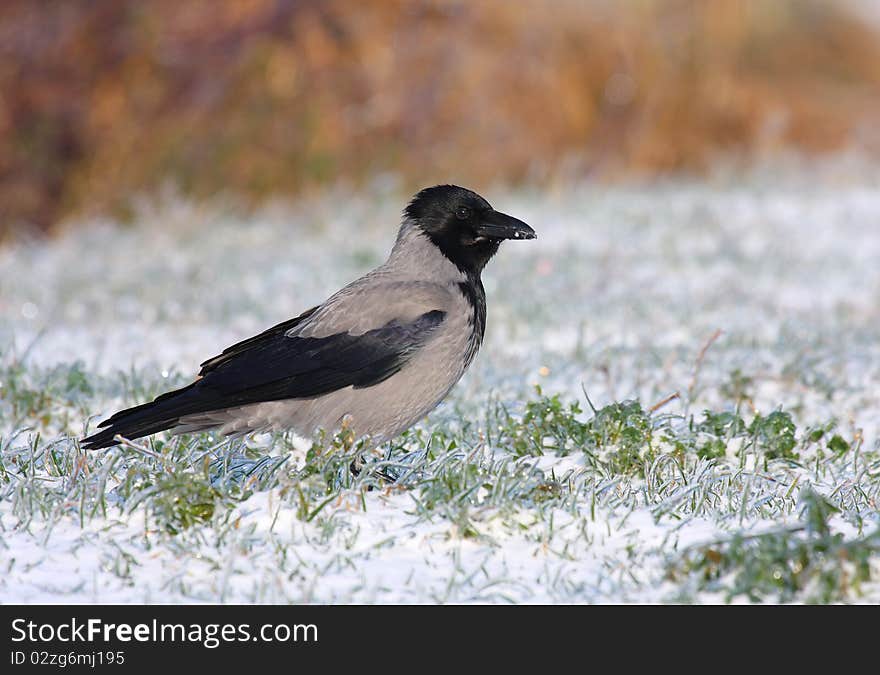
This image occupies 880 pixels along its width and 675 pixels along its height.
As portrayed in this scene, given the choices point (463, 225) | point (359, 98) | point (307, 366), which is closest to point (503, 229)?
point (463, 225)

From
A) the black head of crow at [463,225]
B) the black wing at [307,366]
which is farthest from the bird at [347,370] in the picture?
the black head of crow at [463,225]

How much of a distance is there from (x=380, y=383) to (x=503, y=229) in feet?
2.98

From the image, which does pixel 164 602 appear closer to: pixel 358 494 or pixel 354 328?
pixel 358 494

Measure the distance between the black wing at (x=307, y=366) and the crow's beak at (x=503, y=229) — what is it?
56cm

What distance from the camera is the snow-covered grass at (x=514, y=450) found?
3.45 metres

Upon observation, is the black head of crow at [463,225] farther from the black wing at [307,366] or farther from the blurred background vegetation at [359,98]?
the blurred background vegetation at [359,98]

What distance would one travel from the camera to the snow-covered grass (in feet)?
11.3

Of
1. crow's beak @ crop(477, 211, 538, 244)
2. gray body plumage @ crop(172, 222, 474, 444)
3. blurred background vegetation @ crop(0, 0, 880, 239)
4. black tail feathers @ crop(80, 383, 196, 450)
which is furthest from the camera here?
blurred background vegetation @ crop(0, 0, 880, 239)

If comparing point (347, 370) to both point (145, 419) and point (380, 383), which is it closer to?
point (380, 383)

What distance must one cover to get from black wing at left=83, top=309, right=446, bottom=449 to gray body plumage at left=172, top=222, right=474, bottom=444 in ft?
0.13

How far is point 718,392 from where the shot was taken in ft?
19.6

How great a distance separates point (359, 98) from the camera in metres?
12.9

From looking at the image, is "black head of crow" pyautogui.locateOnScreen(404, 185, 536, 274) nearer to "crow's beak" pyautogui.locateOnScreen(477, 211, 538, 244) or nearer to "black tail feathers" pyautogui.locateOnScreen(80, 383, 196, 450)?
"crow's beak" pyautogui.locateOnScreen(477, 211, 538, 244)

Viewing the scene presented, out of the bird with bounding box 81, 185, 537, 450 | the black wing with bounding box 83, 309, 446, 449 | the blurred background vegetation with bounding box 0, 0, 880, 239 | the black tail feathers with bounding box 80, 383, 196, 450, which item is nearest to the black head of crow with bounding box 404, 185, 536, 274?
the bird with bounding box 81, 185, 537, 450
